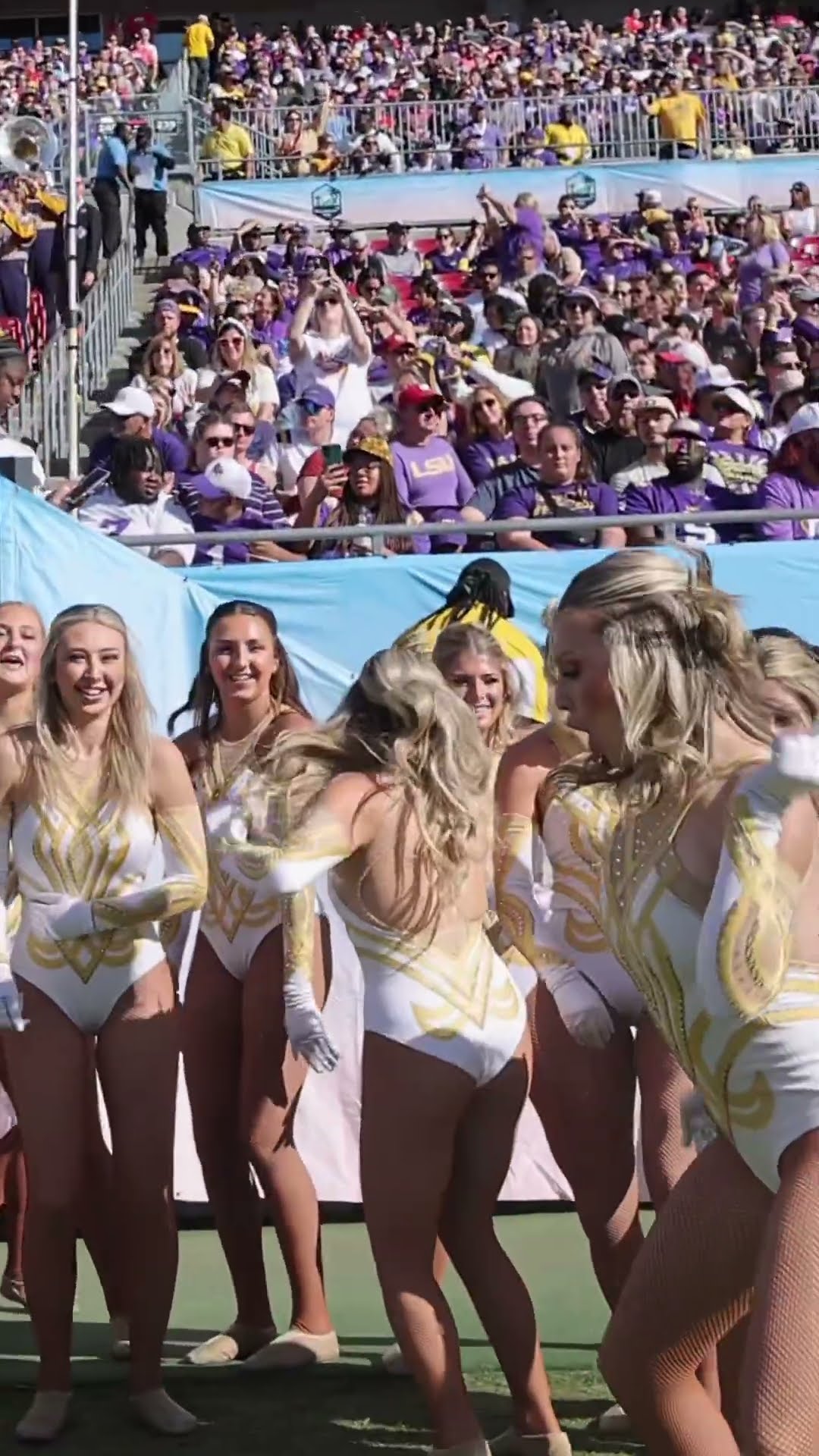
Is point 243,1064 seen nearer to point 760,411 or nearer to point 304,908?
point 304,908

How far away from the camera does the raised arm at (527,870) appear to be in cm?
452

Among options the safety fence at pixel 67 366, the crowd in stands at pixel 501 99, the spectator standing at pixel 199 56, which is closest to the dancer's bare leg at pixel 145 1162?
the safety fence at pixel 67 366

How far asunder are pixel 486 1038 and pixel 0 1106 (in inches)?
85.9

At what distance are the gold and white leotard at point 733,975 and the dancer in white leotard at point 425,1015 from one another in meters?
1.01

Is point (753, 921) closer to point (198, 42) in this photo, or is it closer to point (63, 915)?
point (63, 915)

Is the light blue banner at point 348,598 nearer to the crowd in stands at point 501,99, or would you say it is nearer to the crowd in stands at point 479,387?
the crowd in stands at point 479,387

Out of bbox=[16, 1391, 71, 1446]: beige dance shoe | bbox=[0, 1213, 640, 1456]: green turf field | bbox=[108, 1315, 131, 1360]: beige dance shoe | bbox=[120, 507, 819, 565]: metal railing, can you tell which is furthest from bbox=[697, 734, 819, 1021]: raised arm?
bbox=[120, 507, 819, 565]: metal railing

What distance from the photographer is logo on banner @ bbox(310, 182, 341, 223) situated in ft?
69.2

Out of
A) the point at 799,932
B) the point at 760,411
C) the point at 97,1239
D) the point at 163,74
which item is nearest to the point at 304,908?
the point at 97,1239

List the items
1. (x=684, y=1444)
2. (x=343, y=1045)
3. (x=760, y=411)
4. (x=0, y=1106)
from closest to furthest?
(x=684, y=1444) < (x=0, y=1106) < (x=343, y=1045) < (x=760, y=411)

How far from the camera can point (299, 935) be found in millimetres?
4148

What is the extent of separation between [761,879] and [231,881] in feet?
8.27

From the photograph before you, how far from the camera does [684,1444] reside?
2.74 metres

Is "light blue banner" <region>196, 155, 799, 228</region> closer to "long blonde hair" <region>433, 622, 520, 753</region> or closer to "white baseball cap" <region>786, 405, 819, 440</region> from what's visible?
"white baseball cap" <region>786, 405, 819, 440</region>
